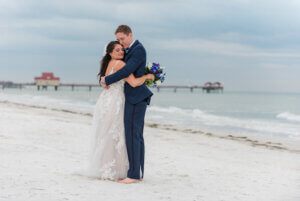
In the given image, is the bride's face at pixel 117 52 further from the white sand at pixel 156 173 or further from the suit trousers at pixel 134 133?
the white sand at pixel 156 173

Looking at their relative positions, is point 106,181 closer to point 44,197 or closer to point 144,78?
point 44,197

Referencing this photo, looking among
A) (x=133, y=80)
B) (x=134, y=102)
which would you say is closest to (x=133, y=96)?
(x=134, y=102)

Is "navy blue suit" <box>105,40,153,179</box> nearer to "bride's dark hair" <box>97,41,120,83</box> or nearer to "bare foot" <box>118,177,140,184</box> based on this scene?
"bare foot" <box>118,177,140,184</box>

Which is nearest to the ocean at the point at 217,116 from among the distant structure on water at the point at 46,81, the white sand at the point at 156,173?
the white sand at the point at 156,173

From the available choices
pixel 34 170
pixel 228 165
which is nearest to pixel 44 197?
pixel 34 170

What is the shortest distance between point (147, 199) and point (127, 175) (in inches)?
31.1

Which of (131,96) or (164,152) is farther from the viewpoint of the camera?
(164,152)

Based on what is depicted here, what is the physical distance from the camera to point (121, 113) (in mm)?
4328

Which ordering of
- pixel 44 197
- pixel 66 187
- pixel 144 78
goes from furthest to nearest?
pixel 144 78
pixel 66 187
pixel 44 197

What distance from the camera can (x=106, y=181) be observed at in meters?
4.32

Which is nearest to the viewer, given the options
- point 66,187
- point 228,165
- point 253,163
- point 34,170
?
point 66,187

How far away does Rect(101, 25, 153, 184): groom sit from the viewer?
163 inches

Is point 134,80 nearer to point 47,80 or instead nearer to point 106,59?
point 106,59

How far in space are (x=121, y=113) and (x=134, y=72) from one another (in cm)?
53
